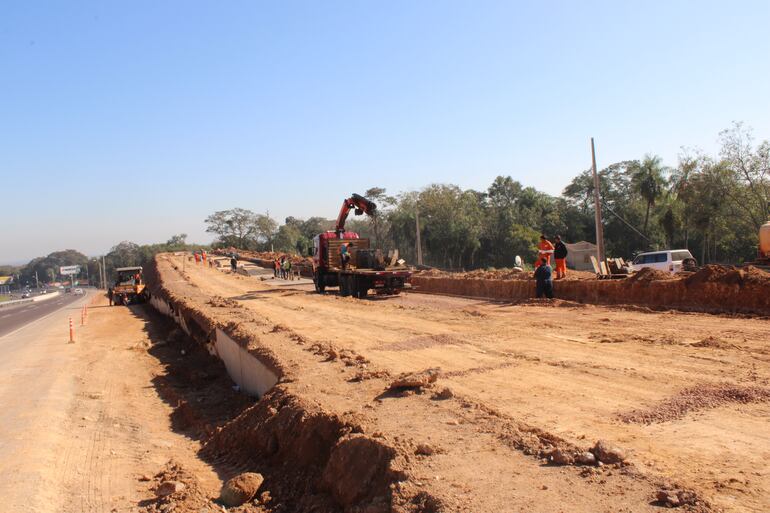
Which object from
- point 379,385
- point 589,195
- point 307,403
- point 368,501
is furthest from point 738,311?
point 589,195

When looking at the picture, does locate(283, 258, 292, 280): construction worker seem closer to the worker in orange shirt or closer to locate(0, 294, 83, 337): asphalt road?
locate(0, 294, 83, 337): asphalt road

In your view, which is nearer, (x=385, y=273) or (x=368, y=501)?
(x=368, y=501)

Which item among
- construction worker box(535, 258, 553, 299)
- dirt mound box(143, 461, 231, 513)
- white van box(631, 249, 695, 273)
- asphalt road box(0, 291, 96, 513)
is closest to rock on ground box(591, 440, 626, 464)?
dirt mound box(143, 461, 231, 513)

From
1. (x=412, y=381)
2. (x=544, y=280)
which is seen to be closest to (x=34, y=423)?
(x=412, y=381)

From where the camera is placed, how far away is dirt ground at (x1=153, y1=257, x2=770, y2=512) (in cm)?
448

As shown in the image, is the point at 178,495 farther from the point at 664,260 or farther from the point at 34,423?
the point at 664,260

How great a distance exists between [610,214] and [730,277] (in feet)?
166

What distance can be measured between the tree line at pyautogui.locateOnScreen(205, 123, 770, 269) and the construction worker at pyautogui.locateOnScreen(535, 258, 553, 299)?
20593 mm

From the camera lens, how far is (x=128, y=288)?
44.3 meters

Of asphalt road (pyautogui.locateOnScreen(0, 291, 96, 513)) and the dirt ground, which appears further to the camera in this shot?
asphalt road (pyautogui.locateOnScreen(0, 291, 96, 513))

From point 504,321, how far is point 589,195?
59501 mm

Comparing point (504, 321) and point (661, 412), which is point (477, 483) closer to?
point (661, 412)

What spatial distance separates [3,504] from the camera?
6.33 m

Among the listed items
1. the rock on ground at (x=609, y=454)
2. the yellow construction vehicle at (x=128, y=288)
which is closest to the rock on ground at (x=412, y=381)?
the rock on ground at (x=609, y=454)
